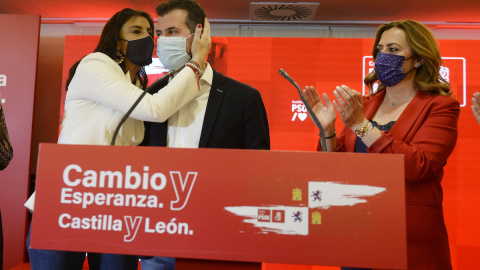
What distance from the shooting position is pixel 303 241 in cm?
99

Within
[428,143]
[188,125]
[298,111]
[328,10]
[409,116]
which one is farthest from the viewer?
[328,10]

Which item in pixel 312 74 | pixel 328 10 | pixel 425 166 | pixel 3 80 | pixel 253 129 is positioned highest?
pixel 328 10

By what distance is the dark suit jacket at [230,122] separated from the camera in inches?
59.3

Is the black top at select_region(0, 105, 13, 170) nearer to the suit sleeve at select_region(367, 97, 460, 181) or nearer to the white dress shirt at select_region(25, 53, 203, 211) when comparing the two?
the white dress shirt at select_region(25, 53, 203, 211)

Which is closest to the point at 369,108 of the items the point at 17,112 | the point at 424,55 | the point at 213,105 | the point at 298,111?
the point at 424,55

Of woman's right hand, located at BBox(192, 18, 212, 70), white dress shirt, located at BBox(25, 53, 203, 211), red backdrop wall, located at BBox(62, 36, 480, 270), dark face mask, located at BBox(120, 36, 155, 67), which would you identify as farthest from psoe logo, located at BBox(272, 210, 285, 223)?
red backdrop wall, located at BBox(62, 36, 480, 270)

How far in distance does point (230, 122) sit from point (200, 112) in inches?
4.3

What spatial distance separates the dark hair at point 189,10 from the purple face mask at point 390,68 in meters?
0.76

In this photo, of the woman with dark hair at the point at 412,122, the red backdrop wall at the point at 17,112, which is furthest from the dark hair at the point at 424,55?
the red backdrop wall at the point at 17,112

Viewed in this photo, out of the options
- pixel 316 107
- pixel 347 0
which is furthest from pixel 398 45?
pixel 347 0

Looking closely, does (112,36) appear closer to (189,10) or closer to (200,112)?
(189,10)

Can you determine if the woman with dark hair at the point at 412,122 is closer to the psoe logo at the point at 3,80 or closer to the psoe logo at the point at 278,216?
the psoe logo at the point at 278,216

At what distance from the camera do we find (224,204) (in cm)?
102

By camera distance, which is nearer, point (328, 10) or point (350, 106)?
point (350, 106)
